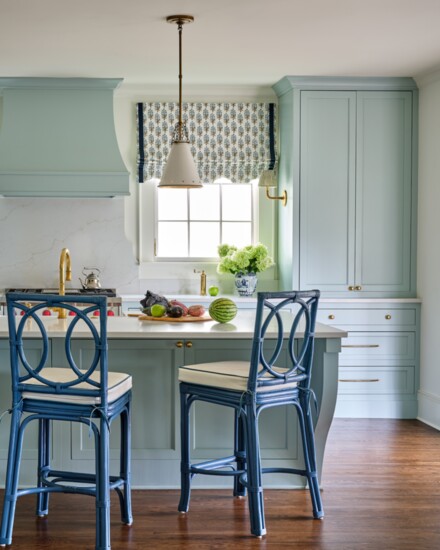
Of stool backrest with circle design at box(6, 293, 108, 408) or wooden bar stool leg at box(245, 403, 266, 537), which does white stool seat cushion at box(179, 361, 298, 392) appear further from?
stool backrest with circle design at box(6, 293, 108, 408)

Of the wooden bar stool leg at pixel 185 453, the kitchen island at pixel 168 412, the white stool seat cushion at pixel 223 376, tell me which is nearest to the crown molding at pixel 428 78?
the kitchen island at pixel 168 412

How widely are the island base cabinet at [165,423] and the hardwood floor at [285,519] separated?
0.46 feet

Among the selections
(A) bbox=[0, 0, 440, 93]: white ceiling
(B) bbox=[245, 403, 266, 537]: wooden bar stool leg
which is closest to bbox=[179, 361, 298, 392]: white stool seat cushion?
(B) bbox=[245, 403, 266, 537]: wooden bar stool leg

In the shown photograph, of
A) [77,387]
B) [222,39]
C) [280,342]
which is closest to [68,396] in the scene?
[77,387]

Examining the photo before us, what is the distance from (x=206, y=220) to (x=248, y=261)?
2.12 feet

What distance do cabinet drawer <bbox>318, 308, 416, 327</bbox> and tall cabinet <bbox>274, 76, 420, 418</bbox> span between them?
1 centimetres

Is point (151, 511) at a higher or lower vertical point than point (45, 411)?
lower

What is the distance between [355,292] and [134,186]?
1913 mm

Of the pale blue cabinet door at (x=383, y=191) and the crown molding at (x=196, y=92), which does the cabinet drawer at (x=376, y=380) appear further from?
the crown molding at (x=196, y=92)

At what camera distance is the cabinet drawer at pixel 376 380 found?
5.87 meters

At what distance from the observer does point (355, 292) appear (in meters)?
5.95

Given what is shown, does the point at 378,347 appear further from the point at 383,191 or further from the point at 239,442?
the point at 239,442

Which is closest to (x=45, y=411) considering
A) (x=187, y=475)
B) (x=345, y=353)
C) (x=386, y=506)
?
(x=187, y=475)

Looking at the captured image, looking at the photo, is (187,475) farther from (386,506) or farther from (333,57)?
(333,57)
